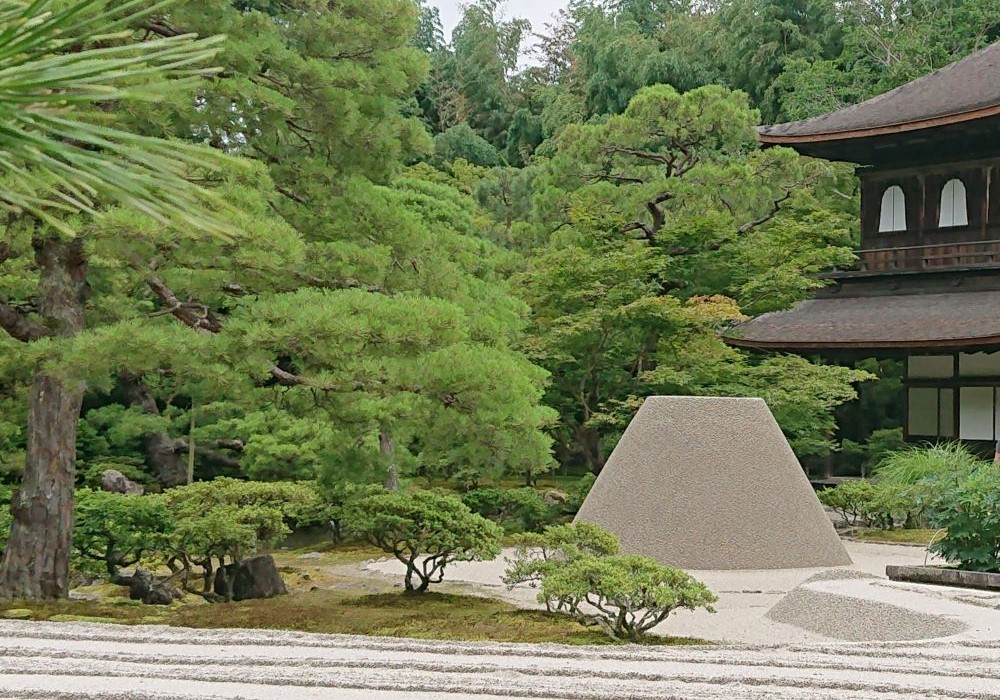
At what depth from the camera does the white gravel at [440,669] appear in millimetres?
4176

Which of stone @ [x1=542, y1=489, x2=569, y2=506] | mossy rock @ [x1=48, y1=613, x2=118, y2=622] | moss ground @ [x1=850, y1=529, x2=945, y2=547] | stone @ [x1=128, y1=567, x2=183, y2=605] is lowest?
stone @ [x1=128, y1=567, x2=183, y2=605]

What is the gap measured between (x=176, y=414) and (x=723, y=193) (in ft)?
30.1

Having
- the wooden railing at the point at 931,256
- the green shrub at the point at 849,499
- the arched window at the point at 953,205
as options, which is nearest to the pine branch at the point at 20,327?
the green shrub at the point at 849,499

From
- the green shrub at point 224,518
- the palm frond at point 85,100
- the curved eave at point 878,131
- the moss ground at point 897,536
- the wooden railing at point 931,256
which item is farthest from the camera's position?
the wooden railing at point 931,256

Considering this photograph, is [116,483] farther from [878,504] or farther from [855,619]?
[855,619]

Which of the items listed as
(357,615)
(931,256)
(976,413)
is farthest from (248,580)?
(931,256)

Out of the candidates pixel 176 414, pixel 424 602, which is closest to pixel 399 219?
pixel 424 602

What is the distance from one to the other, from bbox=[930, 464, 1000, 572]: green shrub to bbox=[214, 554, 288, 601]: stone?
515 centimetres

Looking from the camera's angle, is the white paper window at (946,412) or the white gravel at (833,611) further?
the white paper window at (946,412)

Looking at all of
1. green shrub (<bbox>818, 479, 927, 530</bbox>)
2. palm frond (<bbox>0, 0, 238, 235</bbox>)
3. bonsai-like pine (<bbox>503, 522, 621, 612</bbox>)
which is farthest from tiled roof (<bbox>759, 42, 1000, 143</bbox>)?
palm frond (<bbox>0, 0, 238, 235</bbox>)

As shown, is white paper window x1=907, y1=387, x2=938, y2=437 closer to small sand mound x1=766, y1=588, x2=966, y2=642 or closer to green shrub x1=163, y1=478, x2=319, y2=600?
small sand mound x1=766, y1=588, x2=966, y2=642

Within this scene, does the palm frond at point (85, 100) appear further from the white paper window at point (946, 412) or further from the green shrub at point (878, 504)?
the white paper window at point (946, 412)

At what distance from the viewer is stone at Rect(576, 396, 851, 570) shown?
1005cm

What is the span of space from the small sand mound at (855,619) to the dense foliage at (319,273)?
2.03 meters
